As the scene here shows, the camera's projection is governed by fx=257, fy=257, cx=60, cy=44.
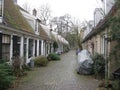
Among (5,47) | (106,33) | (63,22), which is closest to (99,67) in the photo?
(106,33)

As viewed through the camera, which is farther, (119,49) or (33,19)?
(33,19)

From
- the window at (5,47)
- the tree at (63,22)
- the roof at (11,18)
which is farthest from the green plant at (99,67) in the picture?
the tree at (63,22)

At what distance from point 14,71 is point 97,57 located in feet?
18.0

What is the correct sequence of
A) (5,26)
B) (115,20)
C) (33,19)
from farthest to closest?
(33,19) < (5,26) < (115,20)

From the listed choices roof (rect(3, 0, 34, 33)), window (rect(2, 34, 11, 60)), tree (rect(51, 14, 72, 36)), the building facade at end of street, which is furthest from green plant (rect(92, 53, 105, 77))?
tree (rect(51, 14, 72, 36))

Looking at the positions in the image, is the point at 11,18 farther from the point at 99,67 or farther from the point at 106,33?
the point at 106,33

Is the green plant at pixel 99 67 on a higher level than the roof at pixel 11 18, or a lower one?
lower

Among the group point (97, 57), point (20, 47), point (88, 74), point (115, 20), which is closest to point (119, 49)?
point (115, 20)

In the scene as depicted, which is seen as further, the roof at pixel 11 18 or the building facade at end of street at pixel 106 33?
the roof at pixel 11 18

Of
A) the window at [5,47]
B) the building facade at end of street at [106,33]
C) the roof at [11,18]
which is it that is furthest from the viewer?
the roof at [11,18]

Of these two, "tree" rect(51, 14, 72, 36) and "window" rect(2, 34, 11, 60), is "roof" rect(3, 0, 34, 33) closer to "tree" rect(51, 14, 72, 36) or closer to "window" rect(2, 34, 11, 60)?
"window" rect(2, 34, 11, 60)

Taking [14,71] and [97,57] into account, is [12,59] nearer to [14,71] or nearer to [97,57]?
[14,71]

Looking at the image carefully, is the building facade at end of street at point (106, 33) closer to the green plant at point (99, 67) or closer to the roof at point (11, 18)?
the green plant at point (99, 67)

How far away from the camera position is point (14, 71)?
54.7 feet
